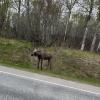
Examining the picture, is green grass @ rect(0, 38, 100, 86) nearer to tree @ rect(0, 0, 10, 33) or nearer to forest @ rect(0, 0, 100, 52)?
forest @ rect(0, 0, 100, 52)

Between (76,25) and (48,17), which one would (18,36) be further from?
(76,25)

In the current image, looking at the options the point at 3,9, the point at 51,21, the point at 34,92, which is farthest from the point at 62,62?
the point at 3,9

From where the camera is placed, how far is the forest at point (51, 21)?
22.5m

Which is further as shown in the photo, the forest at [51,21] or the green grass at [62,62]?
the forest at [51,21]

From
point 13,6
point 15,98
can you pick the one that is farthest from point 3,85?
point 13,6

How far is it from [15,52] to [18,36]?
8.60 metres

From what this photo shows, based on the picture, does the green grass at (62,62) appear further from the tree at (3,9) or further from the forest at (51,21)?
the tree at (3,9)

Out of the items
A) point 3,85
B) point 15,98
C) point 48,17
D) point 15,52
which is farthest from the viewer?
point 48,17

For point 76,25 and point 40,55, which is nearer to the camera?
point 40,55

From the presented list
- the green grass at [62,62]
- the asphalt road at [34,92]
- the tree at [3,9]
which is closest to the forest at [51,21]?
the tree at [3,9]

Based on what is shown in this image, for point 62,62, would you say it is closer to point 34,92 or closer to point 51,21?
point 51,21

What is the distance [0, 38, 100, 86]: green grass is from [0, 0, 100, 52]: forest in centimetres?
384

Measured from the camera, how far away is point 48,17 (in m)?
22.4

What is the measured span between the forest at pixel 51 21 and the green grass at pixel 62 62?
12.6ft
